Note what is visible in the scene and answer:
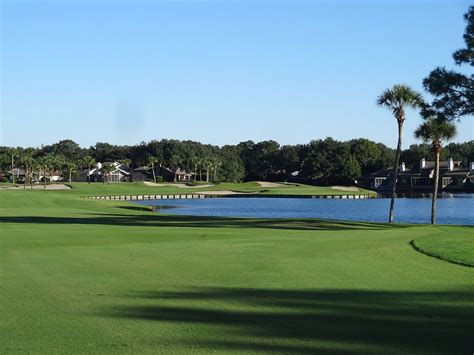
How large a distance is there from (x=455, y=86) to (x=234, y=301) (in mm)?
21696

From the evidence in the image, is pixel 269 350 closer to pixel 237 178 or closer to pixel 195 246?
pixel 195 246

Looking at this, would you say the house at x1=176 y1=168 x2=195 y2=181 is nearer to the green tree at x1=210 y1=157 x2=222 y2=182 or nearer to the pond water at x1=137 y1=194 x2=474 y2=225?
the green tree at x1=210 y1=157 x2=222 y2=182

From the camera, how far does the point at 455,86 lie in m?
28.2

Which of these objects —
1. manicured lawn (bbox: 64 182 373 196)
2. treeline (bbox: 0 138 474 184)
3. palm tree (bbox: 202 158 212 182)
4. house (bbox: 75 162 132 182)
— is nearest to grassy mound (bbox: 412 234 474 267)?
manicured lawn (bbox: 64 182 373 196)

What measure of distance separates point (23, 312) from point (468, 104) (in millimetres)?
A: 24020

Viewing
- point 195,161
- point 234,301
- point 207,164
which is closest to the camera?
point 234,301

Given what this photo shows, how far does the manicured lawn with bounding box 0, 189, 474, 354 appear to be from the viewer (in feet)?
25.7

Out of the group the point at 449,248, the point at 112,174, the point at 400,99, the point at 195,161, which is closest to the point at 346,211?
the point at 400,99

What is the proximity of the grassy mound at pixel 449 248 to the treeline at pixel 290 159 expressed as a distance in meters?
143

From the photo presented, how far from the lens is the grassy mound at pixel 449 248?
15.6 m

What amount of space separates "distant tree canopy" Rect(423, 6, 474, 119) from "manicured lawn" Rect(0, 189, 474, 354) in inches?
519

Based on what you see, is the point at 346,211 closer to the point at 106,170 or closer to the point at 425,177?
the point at 425,177

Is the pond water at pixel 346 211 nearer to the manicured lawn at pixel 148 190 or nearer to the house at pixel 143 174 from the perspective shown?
the manicured lawn at pixel 148 190

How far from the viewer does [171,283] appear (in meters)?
12.0
